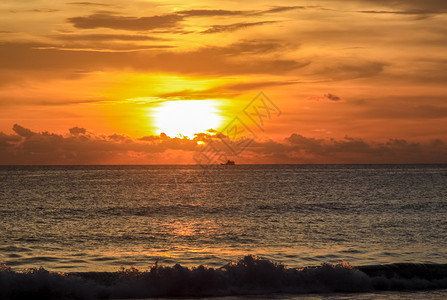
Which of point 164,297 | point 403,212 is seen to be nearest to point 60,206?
point 403,212

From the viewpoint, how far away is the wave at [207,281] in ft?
69.9

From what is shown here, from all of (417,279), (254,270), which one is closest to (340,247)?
(417,279)

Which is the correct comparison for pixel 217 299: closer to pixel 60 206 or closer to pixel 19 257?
pixel 19 257

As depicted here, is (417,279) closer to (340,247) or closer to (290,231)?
(340,247)

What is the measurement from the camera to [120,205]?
6481cm

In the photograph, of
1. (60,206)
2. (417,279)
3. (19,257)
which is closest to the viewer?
(417,279)

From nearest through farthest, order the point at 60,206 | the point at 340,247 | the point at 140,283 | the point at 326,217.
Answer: the point at 140,283
the point at 340,247
the point at 326,217
the point at 60,206

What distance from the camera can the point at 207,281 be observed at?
22.5 meters

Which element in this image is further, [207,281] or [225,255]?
[225,255]

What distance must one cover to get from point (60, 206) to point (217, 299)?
47.7 meters

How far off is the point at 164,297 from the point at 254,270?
443 cm

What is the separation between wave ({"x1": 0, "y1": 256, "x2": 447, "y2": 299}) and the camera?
21.3 meters

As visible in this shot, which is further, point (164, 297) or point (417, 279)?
point (417, 279)

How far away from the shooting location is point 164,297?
69.7 ft
